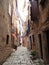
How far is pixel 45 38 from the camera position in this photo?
7.69 meters

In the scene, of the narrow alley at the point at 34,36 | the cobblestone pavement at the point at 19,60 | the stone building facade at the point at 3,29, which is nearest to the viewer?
the narrow alley at the point at 34,36

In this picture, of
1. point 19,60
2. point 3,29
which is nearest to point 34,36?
point 19,60

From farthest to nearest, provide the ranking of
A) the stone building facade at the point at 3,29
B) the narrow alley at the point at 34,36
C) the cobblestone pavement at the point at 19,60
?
the cobblestone pavement at the point at 19,60 → the stone building facade at the point at 3,29 → the narrow alley at the point at 34,36

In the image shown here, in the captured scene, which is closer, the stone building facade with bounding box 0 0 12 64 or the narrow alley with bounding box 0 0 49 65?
the narrow alley with bounding box 0 0 49 65

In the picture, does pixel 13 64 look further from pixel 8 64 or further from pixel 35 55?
pixel 35 55

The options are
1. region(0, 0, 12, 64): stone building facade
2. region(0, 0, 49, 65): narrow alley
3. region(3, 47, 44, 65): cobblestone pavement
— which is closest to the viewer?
region(0, 0, 49, 65): narrow alley

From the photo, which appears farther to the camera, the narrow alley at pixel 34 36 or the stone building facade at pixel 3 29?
the stone building facade at pixel 3 29

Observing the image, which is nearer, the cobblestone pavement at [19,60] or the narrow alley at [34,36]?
the narrow alley at [34,36]

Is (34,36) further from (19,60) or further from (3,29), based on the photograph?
(3,29)

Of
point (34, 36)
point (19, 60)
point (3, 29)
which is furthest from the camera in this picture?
point (34, 36)

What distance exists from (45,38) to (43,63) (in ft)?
4.79

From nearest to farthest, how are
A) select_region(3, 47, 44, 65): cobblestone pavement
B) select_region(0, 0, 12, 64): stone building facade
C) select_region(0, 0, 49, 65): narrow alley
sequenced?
select_region(0, 0, 49, 65): narrow alley → select_region(0, 0, 12, 64): stone building facade → select_region(3, 47, 44, 65): cobblestone pavement

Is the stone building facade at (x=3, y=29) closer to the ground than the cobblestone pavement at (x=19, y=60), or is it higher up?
higher up

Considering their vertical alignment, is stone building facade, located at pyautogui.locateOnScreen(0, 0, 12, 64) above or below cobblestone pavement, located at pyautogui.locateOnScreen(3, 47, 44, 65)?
above
